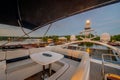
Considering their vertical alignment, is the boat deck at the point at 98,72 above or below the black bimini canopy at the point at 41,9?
below

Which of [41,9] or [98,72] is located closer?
[41,9]

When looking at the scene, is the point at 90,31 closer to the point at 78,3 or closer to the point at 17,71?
the point at 78,3

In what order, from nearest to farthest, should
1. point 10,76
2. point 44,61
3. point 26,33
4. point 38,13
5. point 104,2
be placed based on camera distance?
1. point 104,2
2. point 38,13
3. point 26,33
4. point 44,61
5. point 10,76

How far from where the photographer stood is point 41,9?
33.7 inches

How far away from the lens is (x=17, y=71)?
1.75m

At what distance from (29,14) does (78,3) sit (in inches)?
A: 24.2

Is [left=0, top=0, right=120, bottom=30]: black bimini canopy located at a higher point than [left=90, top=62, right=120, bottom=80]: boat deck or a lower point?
higher

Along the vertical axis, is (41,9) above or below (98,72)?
above

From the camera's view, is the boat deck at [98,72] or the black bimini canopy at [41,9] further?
the boat deck at [98,72]

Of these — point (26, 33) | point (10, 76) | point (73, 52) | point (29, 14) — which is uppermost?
point (29, 14)

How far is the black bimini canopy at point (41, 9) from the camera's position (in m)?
0.72

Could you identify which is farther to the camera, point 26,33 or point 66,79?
point 66,79

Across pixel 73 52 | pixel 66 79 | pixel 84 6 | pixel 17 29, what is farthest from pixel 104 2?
pixel 73 52

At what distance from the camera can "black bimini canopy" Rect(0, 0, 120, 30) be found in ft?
2.37
